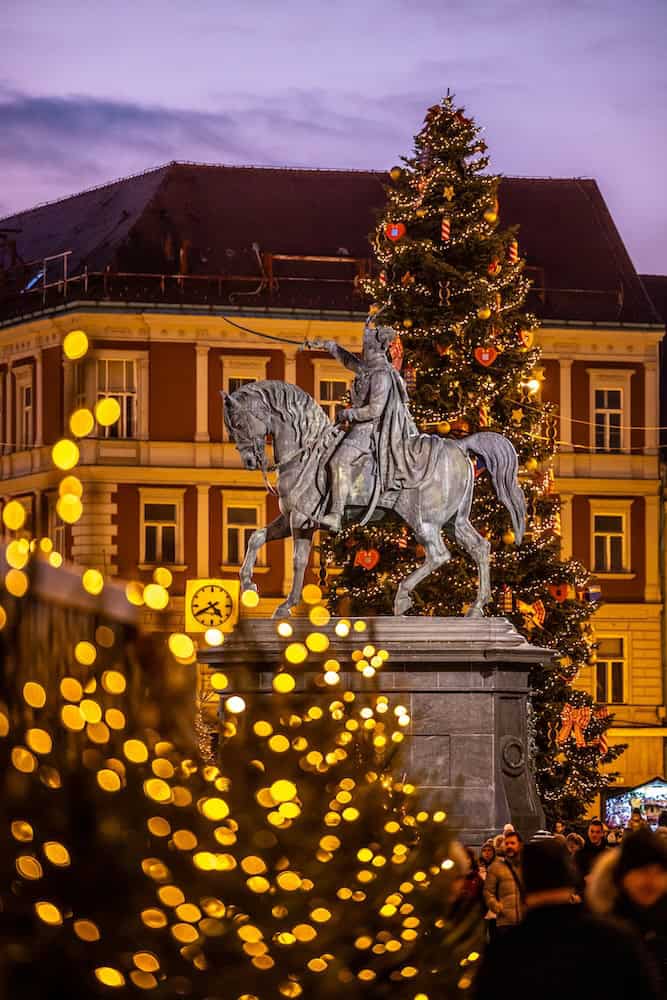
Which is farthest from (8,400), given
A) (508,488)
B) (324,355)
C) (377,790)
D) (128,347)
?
(377,790)

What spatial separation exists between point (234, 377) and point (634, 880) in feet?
160

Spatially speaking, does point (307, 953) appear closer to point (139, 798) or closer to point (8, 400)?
point (139, 798)

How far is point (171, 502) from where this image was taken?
2283 inches

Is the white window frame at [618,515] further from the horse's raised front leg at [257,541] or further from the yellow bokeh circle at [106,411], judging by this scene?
the yellow bokeh circle at [106,411]

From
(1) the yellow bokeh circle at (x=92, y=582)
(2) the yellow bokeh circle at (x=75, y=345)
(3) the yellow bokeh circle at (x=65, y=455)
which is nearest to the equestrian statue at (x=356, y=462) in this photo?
(1) the yellow bokeh circle at (x=92, y=582)

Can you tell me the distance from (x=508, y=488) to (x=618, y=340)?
3440 centimetres

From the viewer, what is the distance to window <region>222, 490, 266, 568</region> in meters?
58.1

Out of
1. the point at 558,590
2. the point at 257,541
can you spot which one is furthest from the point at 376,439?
the point at 558,590

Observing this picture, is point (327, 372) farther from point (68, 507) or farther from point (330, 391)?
point (68, 507)

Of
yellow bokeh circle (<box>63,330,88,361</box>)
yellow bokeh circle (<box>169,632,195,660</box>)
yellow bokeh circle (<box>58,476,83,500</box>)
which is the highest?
yellow bokeh circle (<box>63,330,88,361</box>)

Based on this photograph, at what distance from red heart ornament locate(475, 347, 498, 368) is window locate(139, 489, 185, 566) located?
24153mm

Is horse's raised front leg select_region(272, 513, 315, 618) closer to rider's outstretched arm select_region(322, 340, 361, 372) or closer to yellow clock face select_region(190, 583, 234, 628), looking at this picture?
rider's outstretched arm select_region(322, 340, 361, 372)

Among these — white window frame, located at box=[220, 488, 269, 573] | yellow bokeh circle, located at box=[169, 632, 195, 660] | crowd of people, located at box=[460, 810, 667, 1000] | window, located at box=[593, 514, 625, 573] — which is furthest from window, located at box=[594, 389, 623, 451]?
yellow bokeh circle, located at box=[169, 632, 195, 660]

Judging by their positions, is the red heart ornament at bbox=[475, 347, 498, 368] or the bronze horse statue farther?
the red heart ornament at bbox=[475, 347, 498, 368]
